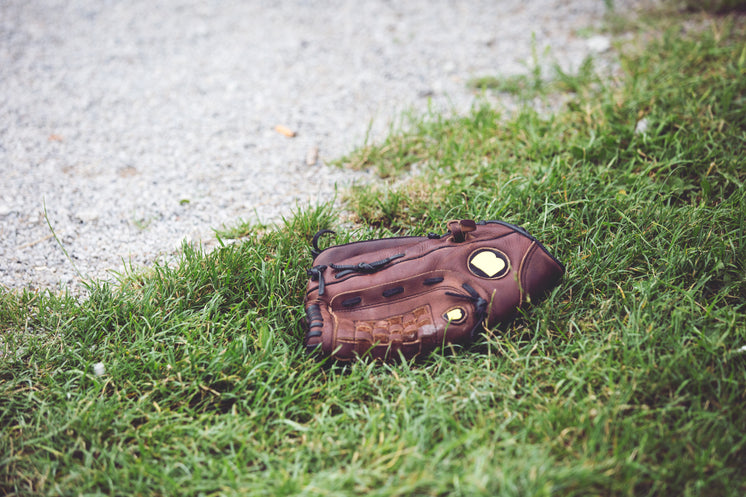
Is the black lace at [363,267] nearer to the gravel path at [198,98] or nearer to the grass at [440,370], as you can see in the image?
the grass at [440,370]

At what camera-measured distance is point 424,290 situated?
7.00ft

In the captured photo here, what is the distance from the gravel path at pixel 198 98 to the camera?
9.06ft

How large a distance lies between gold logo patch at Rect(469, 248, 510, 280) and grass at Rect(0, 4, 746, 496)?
0.26 meters

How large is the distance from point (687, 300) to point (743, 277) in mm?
292

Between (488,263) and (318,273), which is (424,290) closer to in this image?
(488,263)

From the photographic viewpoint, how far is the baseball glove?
6.52 feet

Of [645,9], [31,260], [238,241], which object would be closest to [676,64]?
[645,9]

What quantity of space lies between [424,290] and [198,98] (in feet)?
9.12

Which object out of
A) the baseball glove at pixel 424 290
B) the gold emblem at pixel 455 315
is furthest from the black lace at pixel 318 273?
the gold emblem at pixel 455 315

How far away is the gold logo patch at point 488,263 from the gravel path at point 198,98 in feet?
3.89

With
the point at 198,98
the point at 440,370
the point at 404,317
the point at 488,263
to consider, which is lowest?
the point at 440,370

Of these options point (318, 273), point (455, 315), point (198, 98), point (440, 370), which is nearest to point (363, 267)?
point (318, 273)

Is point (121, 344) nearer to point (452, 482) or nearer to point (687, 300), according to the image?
point (452, 482)

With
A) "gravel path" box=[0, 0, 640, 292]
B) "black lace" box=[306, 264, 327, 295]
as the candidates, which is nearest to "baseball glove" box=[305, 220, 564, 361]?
"black lace" box=[306, 264, 327, 295]
